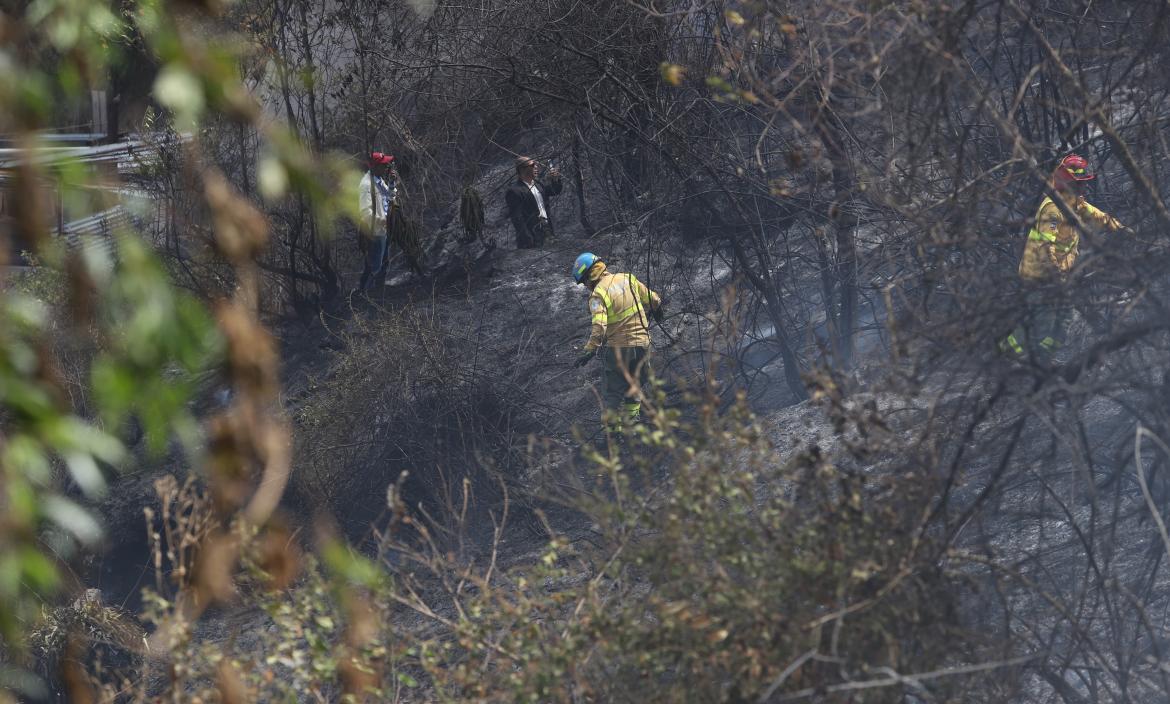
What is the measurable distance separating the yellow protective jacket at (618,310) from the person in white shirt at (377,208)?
2075mm

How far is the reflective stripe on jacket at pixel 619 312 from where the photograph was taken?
972cm

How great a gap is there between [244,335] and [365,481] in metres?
8.31

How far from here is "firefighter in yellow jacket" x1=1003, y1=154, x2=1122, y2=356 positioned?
14.5 ft

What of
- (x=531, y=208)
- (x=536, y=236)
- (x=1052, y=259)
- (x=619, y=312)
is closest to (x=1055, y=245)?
(x=1052, y=259)

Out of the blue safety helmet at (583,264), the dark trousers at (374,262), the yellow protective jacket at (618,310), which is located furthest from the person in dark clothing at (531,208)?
the yellow protective jacket at (618,310)

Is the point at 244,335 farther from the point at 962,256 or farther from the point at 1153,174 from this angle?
the point at 1153,174

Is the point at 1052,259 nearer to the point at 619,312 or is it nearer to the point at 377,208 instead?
the point at 619,312

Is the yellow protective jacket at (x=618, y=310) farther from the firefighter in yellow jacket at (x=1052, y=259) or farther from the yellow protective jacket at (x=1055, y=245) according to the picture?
the yellow protective jacket at (x=1055, y=245)

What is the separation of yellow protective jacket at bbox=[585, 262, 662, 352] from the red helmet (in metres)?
3.83

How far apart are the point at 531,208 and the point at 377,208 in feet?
5.92

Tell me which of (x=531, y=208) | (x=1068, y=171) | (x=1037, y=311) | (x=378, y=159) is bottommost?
(x=1037, y=311)

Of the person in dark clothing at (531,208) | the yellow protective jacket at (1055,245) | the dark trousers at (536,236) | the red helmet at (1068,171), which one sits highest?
the person in dark clothing at (531,208)

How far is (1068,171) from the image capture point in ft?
20.2

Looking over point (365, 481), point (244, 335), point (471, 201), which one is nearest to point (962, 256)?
point (244, 335)
